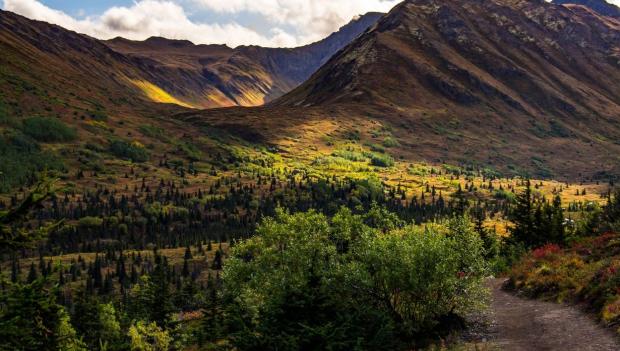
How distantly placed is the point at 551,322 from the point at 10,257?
647 feet

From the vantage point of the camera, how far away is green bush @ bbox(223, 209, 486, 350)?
3161 cm

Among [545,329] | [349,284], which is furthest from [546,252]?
[349,284]

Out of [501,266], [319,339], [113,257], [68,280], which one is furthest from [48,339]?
[113,257]

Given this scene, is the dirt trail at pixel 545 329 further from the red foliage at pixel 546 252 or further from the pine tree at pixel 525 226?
the pine tree at pixel 525 226

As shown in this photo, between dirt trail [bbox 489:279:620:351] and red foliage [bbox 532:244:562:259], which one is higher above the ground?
red foliage [bbox 532:244:562:259]

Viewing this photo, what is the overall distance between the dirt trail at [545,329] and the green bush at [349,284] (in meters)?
2.96

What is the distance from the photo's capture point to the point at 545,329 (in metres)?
35.4

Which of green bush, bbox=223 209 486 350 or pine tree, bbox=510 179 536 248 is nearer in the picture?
green bush, bbox=223 209 486 350

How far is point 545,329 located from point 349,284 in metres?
14.1

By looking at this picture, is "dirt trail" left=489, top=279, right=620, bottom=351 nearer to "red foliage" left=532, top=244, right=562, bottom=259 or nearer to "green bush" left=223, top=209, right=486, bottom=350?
"green bush" left=223, top=209, right=486, bottom=350

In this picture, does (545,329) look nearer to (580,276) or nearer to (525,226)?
(580,276)

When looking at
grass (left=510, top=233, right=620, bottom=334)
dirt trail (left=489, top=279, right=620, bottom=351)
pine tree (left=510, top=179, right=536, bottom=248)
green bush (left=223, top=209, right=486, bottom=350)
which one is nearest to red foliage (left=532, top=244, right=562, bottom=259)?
grass (left=510, top=233, right=620, bottom=334)

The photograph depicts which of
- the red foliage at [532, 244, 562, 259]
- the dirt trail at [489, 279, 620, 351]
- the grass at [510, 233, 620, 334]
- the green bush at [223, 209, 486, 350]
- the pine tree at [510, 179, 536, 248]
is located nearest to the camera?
the dirt trail at [489, 279, 620, 351]

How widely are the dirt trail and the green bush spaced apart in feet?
9.71
